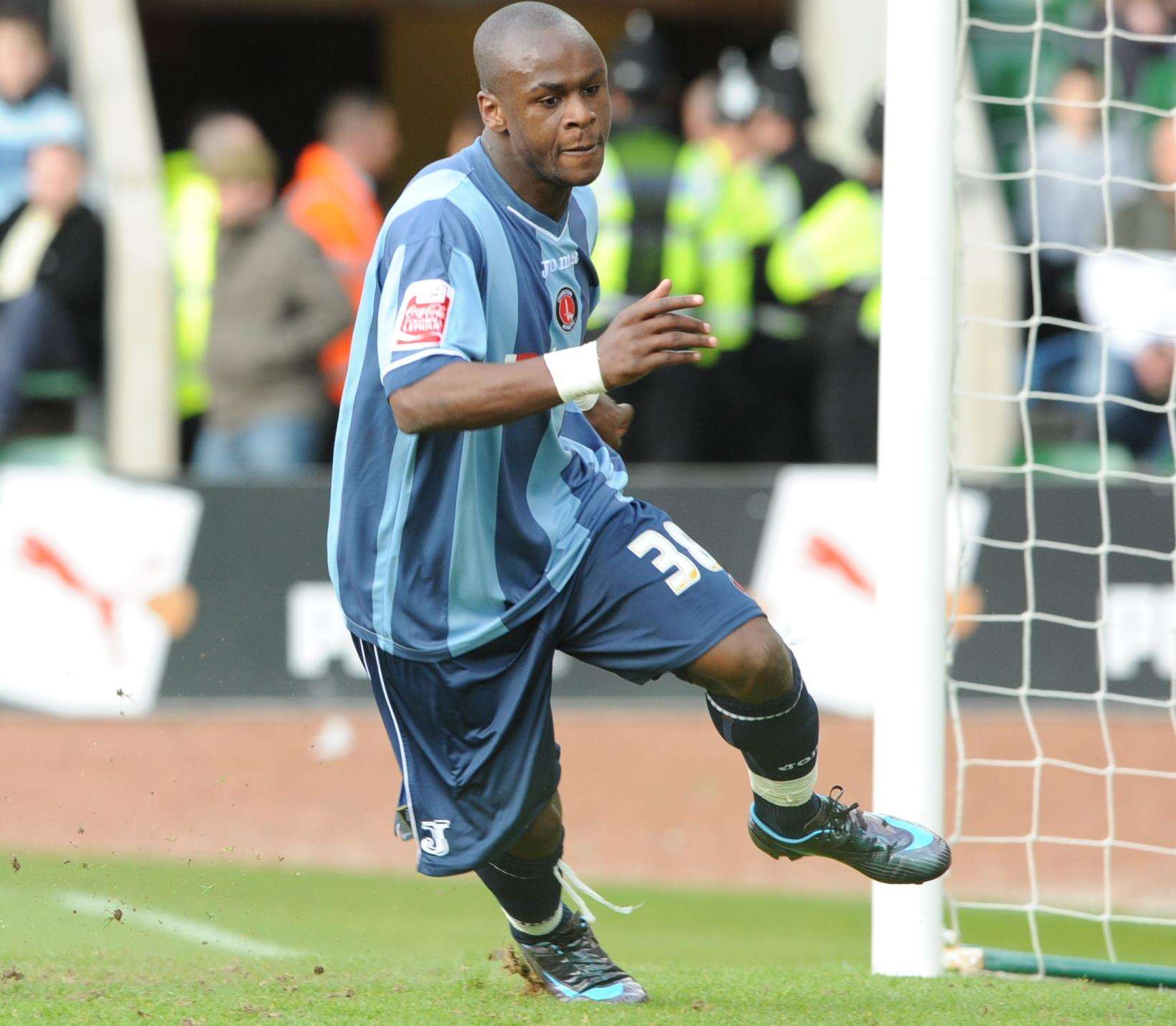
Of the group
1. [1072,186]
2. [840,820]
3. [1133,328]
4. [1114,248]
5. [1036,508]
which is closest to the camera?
[840,820]

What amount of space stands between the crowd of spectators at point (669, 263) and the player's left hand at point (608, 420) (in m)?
3.79

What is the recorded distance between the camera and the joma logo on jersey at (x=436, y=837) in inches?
163

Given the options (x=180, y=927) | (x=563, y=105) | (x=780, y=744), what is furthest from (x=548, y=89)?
(x=180, y=927)

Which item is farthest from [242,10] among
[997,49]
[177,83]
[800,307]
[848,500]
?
[848,500]

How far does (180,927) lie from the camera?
19.9ft

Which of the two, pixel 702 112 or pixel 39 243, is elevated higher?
pixel 702 112

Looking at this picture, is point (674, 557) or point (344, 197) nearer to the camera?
point (674, 557)

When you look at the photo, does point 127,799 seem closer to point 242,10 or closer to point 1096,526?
→ point 1096,526

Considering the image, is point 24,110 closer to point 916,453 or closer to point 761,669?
point 916,453

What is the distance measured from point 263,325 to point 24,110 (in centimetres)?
170

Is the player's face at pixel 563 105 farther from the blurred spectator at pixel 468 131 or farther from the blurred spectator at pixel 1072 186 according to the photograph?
the blurred spectator at pixel 1072 186

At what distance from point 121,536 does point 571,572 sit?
4292 mm

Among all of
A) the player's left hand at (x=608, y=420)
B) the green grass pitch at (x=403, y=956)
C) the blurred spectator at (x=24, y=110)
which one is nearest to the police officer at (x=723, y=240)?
the green grass pitch at (x=403, y=956)

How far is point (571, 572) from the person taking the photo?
4.06m
